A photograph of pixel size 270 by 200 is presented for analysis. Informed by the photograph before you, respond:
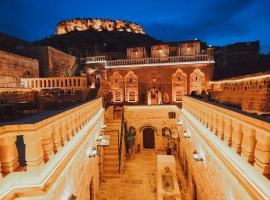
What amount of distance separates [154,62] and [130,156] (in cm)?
1068

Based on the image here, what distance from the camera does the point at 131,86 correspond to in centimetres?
2214

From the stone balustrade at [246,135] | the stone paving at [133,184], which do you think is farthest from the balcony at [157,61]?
the stone balustrade at [246,135]

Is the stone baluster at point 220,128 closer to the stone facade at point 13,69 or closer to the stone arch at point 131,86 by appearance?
the stone facade at point 13,69

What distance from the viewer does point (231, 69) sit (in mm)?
22578

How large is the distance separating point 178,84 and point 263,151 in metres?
18.8

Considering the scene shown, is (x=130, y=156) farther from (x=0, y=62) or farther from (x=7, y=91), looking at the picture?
(x=0, y=62)

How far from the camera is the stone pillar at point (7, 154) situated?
2.79m

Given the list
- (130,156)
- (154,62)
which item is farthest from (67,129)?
(154,62)

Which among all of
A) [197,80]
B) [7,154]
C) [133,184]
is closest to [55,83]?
[133,184]

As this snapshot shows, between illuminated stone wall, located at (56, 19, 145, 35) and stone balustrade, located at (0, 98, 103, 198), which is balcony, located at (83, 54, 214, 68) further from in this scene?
illuminated stone wall, located at (56, 19, 145, 35)

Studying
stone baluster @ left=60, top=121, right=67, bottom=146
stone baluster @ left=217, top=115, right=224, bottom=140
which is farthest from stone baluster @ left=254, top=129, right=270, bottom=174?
stone baluster @ left=60, top=121, right=67, bottom=146

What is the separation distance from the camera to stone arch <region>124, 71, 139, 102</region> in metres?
22.0

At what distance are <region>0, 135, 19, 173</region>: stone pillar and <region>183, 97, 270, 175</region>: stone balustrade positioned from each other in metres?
3.74

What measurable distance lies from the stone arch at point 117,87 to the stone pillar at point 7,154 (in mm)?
19454
